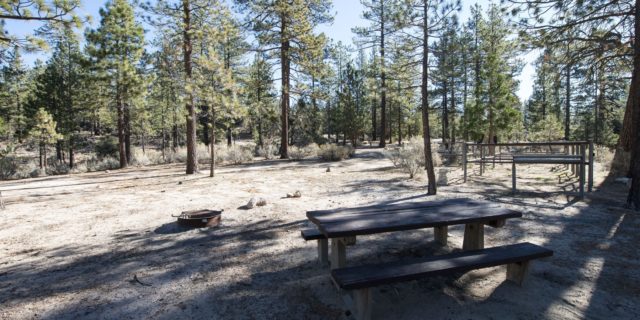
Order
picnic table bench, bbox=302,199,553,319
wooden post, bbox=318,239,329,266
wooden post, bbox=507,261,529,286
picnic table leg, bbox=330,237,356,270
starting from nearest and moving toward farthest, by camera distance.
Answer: picnic table bench, bbox=302,199,553,319 → wooden post, bbox=507,261,529,286 → picnic table leg, bbox=330,237,356,270 → wooden post, bbox=318,239,329,266

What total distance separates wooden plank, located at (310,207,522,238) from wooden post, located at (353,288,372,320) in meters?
0.45

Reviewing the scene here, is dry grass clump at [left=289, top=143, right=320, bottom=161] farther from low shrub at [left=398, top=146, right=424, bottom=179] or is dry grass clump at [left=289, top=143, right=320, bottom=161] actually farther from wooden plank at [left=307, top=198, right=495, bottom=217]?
wooden plank at [left=307, top=198, right=495, bottom=217]

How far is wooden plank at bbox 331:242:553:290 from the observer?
7.46 feet

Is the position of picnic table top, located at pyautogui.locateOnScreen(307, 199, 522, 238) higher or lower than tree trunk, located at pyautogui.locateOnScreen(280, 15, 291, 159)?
lower

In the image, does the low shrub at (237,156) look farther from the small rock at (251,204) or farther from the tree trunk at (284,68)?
Result: the small rock at (251,204)

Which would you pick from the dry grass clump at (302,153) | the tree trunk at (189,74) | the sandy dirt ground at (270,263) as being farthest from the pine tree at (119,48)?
the sandy dirt ground at (270,263)

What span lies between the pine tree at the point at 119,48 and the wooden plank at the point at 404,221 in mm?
16802

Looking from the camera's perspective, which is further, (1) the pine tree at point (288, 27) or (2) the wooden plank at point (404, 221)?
(1) the pine tree at point (288, 27)

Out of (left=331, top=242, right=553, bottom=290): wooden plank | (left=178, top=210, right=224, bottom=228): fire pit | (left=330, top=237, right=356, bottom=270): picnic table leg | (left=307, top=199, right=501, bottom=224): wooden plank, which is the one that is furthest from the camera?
(left=178, top=210, right=224, bottom=228): fire pit

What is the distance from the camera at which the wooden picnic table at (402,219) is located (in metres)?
2.85

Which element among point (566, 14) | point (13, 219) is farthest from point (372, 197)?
point (13, 219)

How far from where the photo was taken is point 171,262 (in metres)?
3.83

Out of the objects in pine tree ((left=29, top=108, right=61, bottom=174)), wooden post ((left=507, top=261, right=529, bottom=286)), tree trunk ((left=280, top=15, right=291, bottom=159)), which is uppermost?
tree trunk ((left=280, top=15, right=291, bottom=159))

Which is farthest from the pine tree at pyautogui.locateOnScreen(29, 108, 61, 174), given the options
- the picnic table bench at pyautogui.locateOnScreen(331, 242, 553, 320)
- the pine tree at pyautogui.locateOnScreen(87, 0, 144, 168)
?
the picnic table bench at pyautogui.locateOnScreen(331, 242, 553, 320)
